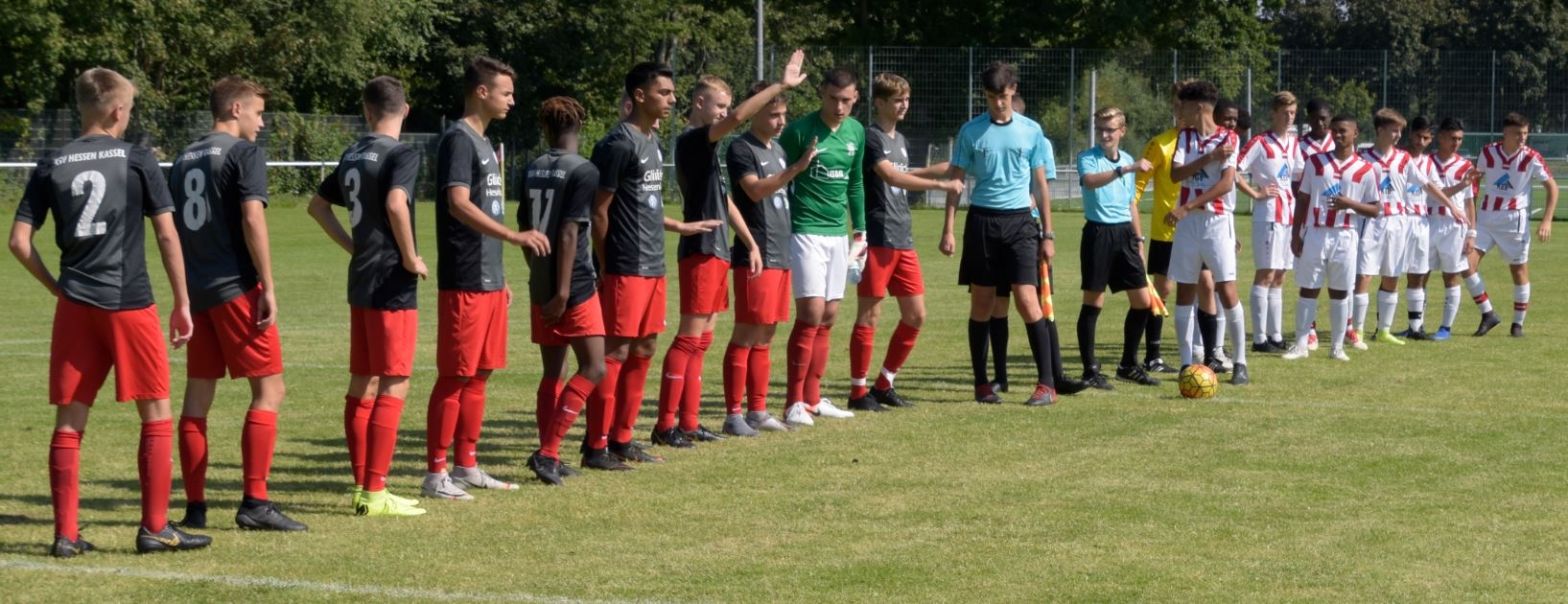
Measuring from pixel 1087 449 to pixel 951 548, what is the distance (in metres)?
2.67

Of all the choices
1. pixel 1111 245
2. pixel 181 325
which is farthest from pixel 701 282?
pixel 1111 245

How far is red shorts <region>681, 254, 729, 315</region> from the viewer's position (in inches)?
367

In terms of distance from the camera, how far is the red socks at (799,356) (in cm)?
1030

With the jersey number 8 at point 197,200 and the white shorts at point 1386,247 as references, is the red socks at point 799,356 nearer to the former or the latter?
the jersey number 8 at point 197,200

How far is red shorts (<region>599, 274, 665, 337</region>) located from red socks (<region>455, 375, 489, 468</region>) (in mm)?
845

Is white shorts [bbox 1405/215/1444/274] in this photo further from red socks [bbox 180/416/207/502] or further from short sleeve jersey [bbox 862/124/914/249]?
red socks [bbox 180/416/207/502]

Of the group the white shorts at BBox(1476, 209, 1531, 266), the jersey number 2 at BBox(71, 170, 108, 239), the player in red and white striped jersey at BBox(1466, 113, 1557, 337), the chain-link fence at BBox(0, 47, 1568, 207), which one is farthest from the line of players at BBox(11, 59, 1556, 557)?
the chain-link fence at BBox(0, 47, 1568, 207)

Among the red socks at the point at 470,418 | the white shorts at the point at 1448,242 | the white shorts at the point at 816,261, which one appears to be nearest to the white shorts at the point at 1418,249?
the white shorts at the point at 1448,242

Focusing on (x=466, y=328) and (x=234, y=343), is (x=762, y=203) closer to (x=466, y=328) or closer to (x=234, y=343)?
(x=466, y=328)

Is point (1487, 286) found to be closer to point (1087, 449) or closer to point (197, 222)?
point (1087, 449)

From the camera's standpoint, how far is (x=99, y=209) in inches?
254

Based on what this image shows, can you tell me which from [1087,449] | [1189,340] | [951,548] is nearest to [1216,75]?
[1189,340]

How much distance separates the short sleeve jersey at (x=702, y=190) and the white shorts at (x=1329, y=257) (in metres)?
6.29

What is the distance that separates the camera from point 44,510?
7.57 meters
